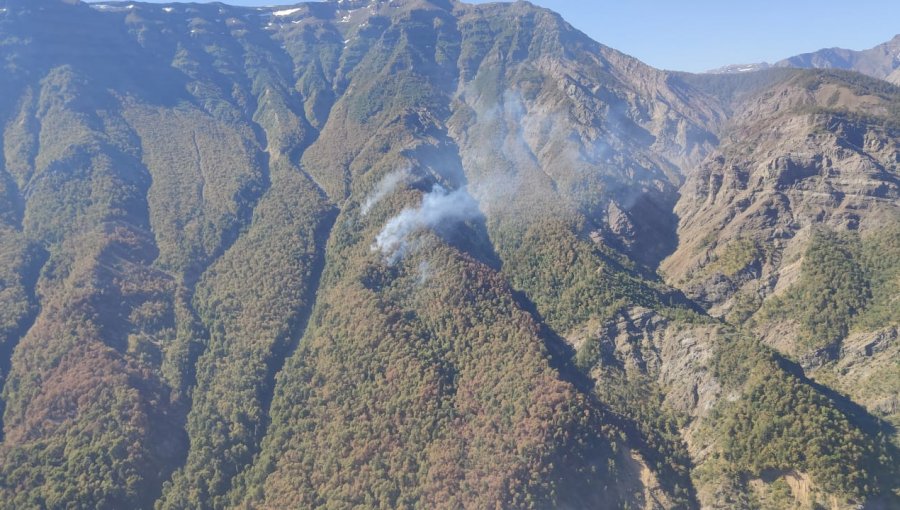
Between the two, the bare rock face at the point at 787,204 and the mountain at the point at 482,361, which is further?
the bare rock face at the point at 787,204

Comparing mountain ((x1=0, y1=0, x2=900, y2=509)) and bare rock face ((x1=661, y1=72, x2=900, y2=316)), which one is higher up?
bare rock face ((x1=661, y1=72, x2=900, y2=316))

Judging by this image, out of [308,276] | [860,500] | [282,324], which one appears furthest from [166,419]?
[860,500]

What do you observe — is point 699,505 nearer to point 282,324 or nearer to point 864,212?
point 864,212

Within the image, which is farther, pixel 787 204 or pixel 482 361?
pixel 787 204

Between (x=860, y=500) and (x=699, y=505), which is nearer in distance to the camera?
(x=860, y=500)

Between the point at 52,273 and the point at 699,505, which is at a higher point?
the point at 699,505

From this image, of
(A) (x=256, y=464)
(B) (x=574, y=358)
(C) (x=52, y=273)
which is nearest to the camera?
(A) (x=256, y=464)

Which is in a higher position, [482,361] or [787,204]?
[787,204]

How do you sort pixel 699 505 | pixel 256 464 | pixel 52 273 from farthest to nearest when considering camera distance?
pixel 52 273 → pixel 256 464 → pixel 699 505

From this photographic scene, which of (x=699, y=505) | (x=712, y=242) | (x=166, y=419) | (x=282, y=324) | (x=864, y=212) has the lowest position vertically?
(x=166, y=419)

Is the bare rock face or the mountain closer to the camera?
the mountain

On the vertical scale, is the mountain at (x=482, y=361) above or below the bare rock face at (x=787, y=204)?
below
